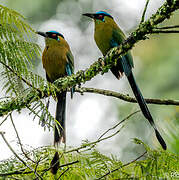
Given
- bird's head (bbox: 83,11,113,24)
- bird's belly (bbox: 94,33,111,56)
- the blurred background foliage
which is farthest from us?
the blurred background foliage

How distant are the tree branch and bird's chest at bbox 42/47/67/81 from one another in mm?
802

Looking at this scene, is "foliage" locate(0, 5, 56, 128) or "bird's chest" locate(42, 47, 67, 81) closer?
"foliage" locate(0, 5, 56, 128)

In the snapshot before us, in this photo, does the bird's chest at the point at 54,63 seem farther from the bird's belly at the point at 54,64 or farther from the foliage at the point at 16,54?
the foliage at the point at 16,54

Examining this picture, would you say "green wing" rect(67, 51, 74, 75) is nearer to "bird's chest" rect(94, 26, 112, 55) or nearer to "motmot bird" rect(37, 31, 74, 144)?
"motmot bird" rect(37, 31, 74, 144)

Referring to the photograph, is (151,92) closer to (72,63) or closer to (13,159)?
(72,63)

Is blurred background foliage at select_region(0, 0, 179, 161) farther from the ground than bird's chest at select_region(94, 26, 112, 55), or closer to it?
farther from the ground

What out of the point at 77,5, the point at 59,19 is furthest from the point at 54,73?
the point at 77,5

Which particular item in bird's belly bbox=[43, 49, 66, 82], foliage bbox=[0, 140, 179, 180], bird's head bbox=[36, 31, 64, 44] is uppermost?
bird's head bbox=[36, 31, 64, 44]

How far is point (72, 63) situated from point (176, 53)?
117 inches

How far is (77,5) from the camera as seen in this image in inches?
306

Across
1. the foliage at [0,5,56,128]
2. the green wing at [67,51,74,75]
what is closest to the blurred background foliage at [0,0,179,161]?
the green wing at [67,51,74,75]

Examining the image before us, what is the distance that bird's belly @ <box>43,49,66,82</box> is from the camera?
2676mm

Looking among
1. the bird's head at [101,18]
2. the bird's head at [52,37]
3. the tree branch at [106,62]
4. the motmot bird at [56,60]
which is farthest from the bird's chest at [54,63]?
the tree branch at [106,62]

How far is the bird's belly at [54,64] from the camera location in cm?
268
